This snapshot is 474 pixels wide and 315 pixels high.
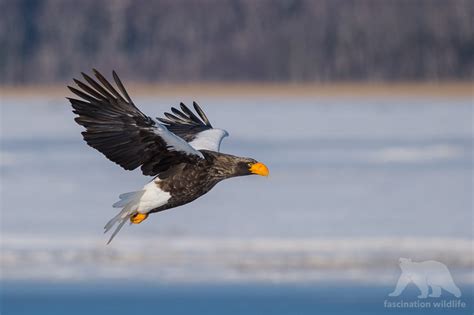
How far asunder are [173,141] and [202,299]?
209 cm

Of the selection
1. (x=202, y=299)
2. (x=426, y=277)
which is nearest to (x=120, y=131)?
(x=202, y=299)

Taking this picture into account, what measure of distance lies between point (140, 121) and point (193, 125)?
3.93 ft

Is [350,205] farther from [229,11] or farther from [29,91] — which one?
[229,11]

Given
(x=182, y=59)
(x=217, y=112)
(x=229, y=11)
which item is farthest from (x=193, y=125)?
(x=229, y=11)

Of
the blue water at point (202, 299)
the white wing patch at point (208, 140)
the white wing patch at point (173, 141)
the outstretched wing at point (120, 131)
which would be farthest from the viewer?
the blue water at point (202, 299)

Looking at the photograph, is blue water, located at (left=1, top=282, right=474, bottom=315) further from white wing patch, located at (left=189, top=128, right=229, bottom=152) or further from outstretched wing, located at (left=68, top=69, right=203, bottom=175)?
outstretched wing, located at (left=68, top=69, right=203, bottom=175)

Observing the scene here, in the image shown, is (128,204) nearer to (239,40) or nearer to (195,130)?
(195,130)

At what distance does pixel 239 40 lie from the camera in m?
46.6

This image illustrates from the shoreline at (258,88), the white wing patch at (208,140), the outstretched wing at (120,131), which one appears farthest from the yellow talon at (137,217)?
the shoreline at (258,88)

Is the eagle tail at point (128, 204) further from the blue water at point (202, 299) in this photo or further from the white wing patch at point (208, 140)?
the blue water at point (202, 299)

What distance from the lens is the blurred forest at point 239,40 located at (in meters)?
43.8

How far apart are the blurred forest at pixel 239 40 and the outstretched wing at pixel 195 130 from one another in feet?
110

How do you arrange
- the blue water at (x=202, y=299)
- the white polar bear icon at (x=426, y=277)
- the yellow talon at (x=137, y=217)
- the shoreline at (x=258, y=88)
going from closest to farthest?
1. the yellow talon at (x=137, y=217)
2. the blue water at (x=202, y=299)
3. the white polar bear icon at (x=426, y=277)
4. the shoreline at (x=258, y=88)

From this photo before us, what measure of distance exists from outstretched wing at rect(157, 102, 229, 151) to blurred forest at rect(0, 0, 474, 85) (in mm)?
33582
